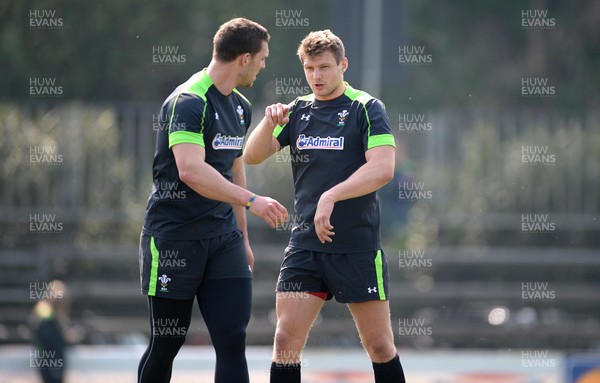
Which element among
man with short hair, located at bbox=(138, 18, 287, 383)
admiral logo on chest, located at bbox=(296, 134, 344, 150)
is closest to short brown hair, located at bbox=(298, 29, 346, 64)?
man with short hair, located at bbox=(138, 18, 287, 383)

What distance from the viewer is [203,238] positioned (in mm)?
5273

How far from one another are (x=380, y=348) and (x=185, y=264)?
3.57ft

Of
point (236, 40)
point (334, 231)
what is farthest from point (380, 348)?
point (236, 40)

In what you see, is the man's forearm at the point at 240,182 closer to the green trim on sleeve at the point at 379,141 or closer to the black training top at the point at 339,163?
the black training top at the point at 339,163

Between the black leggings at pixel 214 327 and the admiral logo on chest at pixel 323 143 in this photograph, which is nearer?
the black leggings at pixel 214 327

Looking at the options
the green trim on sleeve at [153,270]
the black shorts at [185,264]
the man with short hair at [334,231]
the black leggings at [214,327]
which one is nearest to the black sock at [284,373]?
the man with short hair at [334,231]

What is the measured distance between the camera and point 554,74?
23.9 metres

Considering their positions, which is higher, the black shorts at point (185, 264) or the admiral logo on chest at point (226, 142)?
the admiral logo on chest at point (226, 142)

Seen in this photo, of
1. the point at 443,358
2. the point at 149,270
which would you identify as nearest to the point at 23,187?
the point at 443,358

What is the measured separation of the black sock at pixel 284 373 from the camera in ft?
17.3

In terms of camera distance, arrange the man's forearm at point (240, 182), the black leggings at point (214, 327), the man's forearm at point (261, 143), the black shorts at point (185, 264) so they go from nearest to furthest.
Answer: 1. the black leggings at point (214, 327)
2. the black shorts at point (185, 264)
3. the man's forearm at point (261, 143)
4. the man's forearm at point (240, 182)

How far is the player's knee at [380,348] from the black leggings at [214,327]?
65 centimetres

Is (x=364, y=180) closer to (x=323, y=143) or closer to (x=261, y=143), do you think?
(x=323, y=143)

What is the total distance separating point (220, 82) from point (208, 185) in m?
0.62
